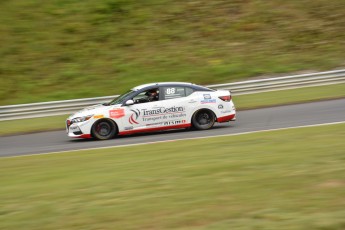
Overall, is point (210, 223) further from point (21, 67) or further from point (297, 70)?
point (21, 67)

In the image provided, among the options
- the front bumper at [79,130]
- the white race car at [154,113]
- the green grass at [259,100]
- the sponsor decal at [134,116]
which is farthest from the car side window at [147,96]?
the green grass at [259,100]

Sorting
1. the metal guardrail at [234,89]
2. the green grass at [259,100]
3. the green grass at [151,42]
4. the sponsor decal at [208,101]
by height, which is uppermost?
the green grass at [151,42]

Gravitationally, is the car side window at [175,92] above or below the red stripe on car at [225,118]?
above

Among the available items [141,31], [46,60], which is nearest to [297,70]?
[141,31]

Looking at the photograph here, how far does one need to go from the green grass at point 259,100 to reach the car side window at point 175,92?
3.83 meters

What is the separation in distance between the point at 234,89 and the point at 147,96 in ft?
20.5

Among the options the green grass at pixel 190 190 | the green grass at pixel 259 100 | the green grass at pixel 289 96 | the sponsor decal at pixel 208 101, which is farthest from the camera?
the green grass at pixel 289 96

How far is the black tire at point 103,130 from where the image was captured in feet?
49.5

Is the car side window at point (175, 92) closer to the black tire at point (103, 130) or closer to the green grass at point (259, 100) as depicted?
the black tire at point (103, 130)

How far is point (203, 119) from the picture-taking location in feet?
50.5

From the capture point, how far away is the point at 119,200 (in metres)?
7.12

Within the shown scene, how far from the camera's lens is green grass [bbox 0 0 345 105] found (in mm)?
23734

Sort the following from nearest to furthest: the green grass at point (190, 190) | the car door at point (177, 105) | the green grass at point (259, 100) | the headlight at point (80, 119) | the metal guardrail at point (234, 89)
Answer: the green grass at point (190, 190)
the headlight at point (80, 119)
the car door at point (177, 105)
the green grass at point (259, 100)
the metal guardrail at point (234, 89)

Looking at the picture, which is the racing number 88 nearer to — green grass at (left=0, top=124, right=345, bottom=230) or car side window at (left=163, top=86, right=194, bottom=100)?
car side window at (left=163, top=86, right=194, bottom=100)
